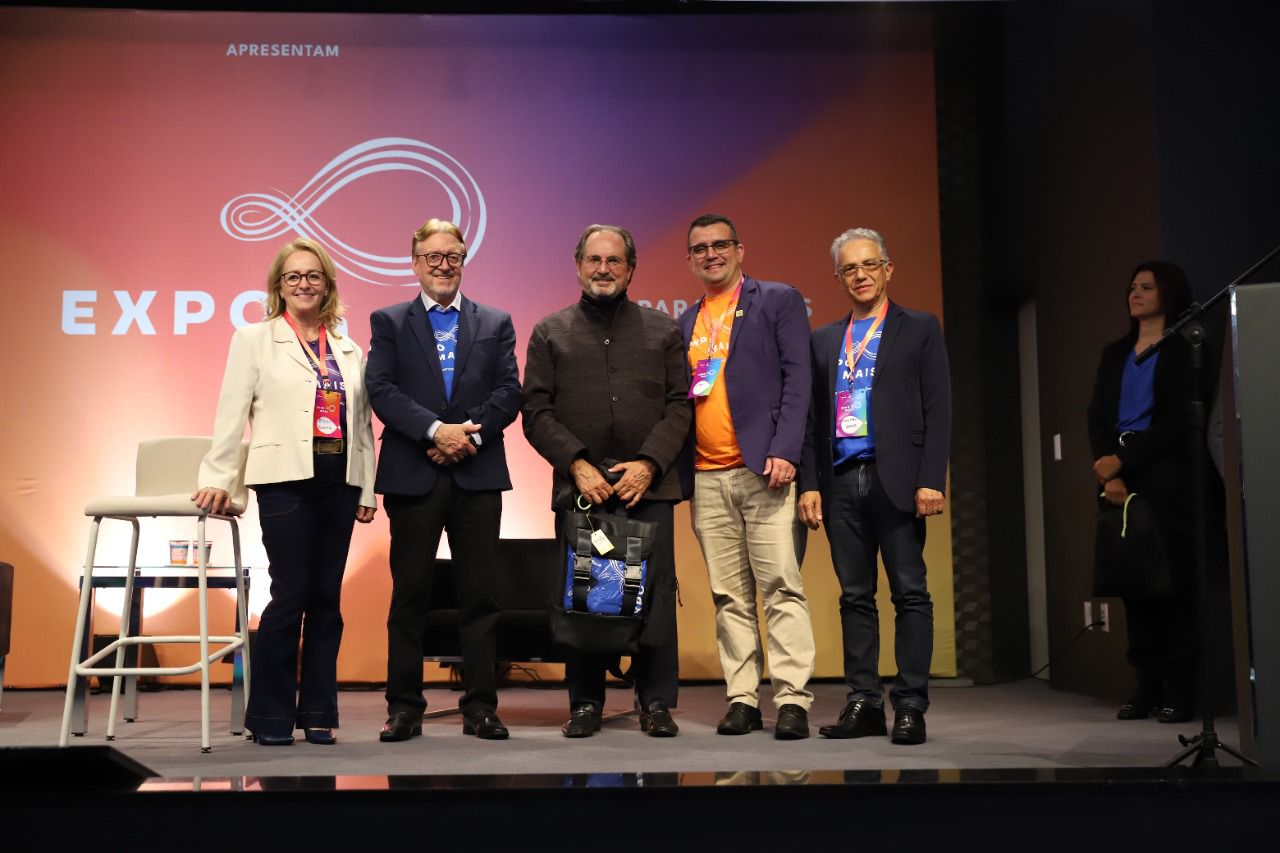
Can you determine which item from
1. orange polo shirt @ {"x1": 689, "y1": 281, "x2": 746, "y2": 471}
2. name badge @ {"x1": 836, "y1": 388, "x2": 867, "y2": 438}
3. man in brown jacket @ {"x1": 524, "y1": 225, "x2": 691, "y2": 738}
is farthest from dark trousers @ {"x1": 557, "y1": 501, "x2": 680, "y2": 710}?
name badge @ {"x1": 836, "y1": 388, "x2": 867, "y2": 438}

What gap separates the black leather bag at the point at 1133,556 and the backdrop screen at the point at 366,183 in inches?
62.1

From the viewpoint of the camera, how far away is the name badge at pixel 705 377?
3.88m

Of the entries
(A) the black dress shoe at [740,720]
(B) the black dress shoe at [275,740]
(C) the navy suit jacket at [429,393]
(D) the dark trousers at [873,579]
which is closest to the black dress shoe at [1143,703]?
(D) the dark trousers at [873,579]

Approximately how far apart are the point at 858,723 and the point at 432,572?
144cm

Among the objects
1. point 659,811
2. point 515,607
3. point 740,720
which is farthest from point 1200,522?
point 515,607

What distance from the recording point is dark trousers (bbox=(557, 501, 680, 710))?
3.71 m

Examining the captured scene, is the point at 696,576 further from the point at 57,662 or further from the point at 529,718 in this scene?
the point at 57,662

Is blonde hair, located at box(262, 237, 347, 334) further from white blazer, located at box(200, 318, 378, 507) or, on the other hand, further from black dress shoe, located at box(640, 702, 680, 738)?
black dress shoe, located at box(640, 702, 680, 738)

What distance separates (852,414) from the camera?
3791mm

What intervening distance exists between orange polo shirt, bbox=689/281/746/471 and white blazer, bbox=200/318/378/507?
43.1 inches

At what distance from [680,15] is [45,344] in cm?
358

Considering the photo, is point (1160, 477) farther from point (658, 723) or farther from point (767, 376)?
point (658, 723)

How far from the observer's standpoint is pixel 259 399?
3717 millimetres

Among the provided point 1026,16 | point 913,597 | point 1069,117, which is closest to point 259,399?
point 913,597
